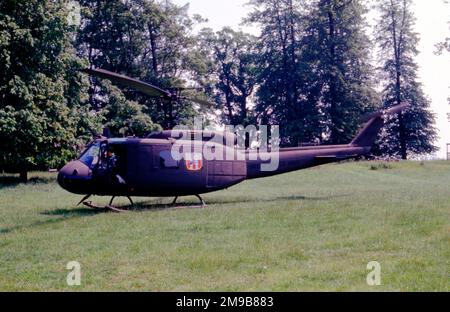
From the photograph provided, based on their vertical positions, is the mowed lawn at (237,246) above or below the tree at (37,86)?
below

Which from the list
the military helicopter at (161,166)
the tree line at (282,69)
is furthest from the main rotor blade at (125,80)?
the tree line at (282,69)

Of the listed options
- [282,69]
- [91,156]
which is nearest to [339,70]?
[282,69]

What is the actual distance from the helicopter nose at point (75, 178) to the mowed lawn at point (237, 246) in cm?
78

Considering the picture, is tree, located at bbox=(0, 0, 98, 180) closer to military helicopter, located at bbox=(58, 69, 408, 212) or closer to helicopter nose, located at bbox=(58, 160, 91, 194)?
helicopter nose, located at bbox=(58, 160, 91, 194)

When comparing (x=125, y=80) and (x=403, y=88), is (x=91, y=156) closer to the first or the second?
(x=125, y=80)

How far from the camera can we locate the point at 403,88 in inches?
1928

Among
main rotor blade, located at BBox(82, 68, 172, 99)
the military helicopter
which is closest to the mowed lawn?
the military helicopter

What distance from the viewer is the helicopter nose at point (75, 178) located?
13.6m

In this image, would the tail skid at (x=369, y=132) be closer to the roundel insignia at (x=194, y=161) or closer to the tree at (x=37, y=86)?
the roundel insignia at (x=194, y=161)

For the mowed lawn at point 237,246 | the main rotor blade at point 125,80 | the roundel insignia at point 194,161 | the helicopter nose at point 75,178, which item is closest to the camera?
the mowed lawn at point 237,246

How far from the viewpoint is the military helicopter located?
1388 cm

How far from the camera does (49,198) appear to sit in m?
18.6

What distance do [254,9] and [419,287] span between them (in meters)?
48.5
